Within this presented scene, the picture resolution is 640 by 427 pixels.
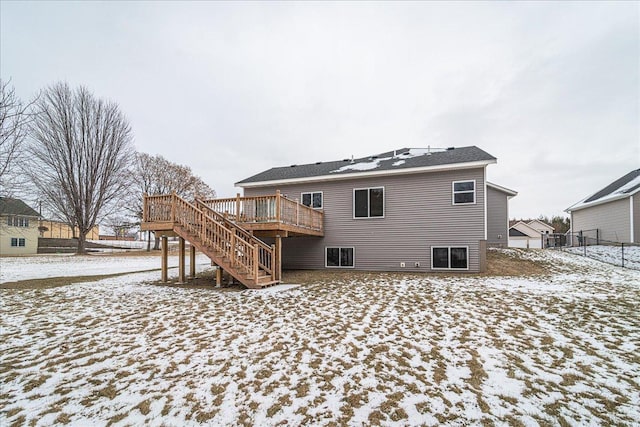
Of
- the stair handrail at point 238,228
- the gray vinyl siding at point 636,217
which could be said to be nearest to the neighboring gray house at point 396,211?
the stair handrail at point 238,228

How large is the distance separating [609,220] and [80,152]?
127ft

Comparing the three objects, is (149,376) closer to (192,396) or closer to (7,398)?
(192,396)

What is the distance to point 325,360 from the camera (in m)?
4.04

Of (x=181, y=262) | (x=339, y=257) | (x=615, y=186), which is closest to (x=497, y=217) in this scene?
(x=615, y=186)

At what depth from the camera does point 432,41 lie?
47.9ft

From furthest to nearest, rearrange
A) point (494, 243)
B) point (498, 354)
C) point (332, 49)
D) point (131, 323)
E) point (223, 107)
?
point (223, 107)
point (494, 243)
point (332, 49)
point (131, 323)
point (498, 354)

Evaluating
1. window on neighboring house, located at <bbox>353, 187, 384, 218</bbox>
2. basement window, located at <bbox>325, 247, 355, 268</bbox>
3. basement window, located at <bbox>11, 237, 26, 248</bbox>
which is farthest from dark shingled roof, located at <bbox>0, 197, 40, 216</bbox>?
window on neighboring house, located at <bbox>353, 187, 384, 218</bbox>

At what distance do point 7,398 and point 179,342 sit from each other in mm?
1928

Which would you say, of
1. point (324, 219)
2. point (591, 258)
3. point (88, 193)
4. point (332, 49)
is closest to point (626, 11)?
point (591, 258)

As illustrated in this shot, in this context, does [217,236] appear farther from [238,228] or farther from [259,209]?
[259,209]

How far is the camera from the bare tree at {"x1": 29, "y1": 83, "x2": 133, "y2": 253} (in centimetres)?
2156

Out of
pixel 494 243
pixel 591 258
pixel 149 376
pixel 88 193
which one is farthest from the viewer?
pixel 88 193

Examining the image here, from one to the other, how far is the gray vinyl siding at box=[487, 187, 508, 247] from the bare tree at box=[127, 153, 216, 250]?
27.4 m

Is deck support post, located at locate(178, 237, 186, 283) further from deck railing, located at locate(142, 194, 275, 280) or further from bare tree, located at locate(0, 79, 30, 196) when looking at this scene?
bare tree, located at locate(0, 79, 30, 196)
